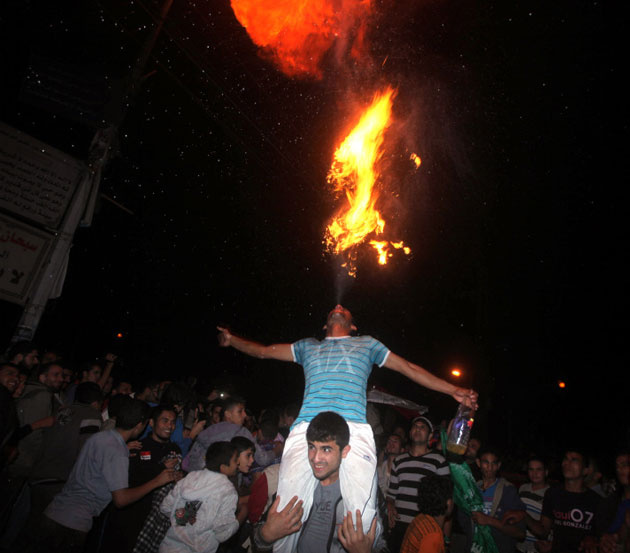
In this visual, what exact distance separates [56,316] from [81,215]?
14.1m

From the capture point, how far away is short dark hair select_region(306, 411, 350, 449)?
3.38 metres

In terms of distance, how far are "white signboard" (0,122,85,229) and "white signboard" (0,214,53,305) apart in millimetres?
299

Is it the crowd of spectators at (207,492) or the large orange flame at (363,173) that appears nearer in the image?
the crowd of spectators at (207,492)

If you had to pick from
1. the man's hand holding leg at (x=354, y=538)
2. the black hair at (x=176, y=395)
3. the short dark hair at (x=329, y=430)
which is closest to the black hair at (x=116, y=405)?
the black hair at (x=176, y=395)

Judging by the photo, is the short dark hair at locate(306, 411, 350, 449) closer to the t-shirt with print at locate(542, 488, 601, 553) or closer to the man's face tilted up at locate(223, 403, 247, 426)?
the man's face tilted up at locate(223, 403, 247, 426)

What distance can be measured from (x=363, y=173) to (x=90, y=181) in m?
5.79

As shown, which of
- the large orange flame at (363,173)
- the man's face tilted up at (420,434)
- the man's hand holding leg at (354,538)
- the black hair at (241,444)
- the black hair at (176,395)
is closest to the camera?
the man's hand holding leg at (354,538)

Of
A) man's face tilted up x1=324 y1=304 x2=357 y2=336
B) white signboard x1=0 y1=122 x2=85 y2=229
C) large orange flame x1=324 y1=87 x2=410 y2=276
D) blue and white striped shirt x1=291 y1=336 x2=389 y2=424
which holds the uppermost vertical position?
large orange flame x1=324 y1=87 x2=410 y2=276

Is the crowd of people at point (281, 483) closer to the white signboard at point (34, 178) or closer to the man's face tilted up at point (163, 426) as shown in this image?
the man's face tilted up at point (163, 426)

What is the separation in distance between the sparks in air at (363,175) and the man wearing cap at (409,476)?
15.3 feet

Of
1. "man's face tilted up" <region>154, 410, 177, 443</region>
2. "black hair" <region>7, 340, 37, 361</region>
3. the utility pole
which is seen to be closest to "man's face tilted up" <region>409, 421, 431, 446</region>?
"man's face tilted up" <region>154, 410, 177, 443</region>

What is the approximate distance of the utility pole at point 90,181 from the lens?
7.89 m

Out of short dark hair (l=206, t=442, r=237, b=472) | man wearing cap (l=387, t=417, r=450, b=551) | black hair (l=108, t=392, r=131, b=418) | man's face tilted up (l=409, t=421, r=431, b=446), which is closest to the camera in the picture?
short dark hair (l=206, t=442, r=237, b=472)

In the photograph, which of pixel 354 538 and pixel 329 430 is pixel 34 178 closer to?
pixel 329 430
